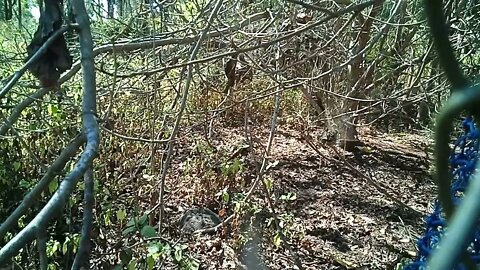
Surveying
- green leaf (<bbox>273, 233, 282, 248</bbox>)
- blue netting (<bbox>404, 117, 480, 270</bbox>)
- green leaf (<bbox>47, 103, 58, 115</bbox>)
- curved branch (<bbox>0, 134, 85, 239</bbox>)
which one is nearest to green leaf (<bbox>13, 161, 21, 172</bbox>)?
green leaf (<bbox>47, 103, 58, 115</bbox>)

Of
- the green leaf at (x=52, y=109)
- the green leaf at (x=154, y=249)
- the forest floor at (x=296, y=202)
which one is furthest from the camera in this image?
the forest floor at (x=296, y=202)

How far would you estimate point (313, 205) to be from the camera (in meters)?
3.22

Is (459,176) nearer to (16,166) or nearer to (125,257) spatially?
(125,257)

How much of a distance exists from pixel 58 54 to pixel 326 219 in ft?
8.06

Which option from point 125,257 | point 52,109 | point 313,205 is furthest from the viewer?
point 313,205

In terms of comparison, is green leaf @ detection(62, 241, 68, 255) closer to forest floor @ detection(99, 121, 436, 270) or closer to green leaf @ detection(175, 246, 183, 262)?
forest floor @ detection(99, 121, 436, 270)

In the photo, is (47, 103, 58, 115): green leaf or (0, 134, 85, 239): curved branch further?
(47, 103, 58, 115): green leaf

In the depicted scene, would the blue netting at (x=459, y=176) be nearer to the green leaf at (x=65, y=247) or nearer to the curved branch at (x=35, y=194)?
the curved branch at (x=35, y=194)

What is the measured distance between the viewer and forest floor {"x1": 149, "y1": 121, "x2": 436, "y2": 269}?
2701 millimetres

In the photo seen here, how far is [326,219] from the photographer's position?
3.10m

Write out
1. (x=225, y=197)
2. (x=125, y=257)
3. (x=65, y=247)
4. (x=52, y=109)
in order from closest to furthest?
(x=125, y=257) < (x=65, y=247) < (x=52, y=109) < (x=225, y=197)

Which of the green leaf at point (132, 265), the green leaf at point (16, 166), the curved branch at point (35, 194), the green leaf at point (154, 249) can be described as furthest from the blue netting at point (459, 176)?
the green leaf at point (16, 166)

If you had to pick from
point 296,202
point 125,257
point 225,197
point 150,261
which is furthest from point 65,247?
point 296,202

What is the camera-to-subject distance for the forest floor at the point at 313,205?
2.70m
